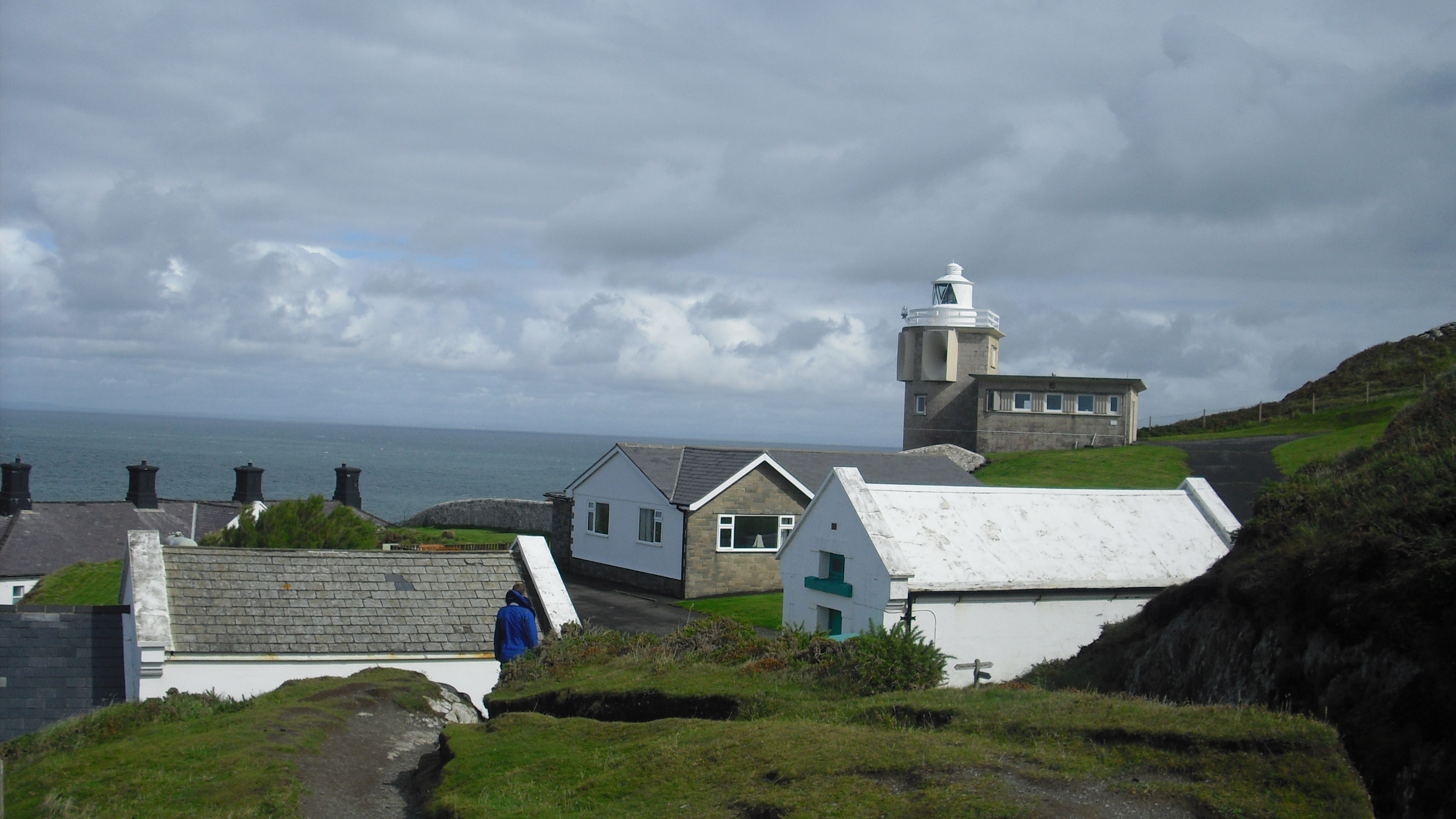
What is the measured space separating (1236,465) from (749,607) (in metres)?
25.6

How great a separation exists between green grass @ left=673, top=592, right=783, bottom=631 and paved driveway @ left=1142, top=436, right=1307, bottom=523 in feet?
49.0

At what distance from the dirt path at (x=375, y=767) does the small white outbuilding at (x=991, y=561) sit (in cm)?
910

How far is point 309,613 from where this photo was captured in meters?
16.1

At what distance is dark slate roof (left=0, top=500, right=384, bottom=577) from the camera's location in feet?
113

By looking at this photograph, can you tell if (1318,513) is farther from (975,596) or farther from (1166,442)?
(1166,442)

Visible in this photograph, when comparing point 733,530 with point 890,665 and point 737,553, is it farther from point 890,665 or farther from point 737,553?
point 890,665

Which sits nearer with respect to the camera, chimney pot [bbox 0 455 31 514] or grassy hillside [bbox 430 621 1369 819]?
grassy hillside [bbox 430 621 1369 819]

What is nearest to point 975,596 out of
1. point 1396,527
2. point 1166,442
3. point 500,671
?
point 1396,527

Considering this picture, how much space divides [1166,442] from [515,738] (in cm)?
5317

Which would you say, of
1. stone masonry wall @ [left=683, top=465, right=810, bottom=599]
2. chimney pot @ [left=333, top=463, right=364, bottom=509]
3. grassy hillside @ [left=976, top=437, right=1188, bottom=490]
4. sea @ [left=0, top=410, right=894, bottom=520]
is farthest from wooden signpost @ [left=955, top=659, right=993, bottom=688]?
sea @ [left=0, top=410, right=894, bottom=520]

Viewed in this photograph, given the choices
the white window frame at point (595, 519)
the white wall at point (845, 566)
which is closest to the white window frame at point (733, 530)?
the white window frame at point (595, 519)

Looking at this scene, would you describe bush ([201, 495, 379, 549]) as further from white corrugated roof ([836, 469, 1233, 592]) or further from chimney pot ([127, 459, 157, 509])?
chimney pot ([127, 459, 157, 509])

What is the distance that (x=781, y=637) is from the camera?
38.5ft

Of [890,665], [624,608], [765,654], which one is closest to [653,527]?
[624,608]
